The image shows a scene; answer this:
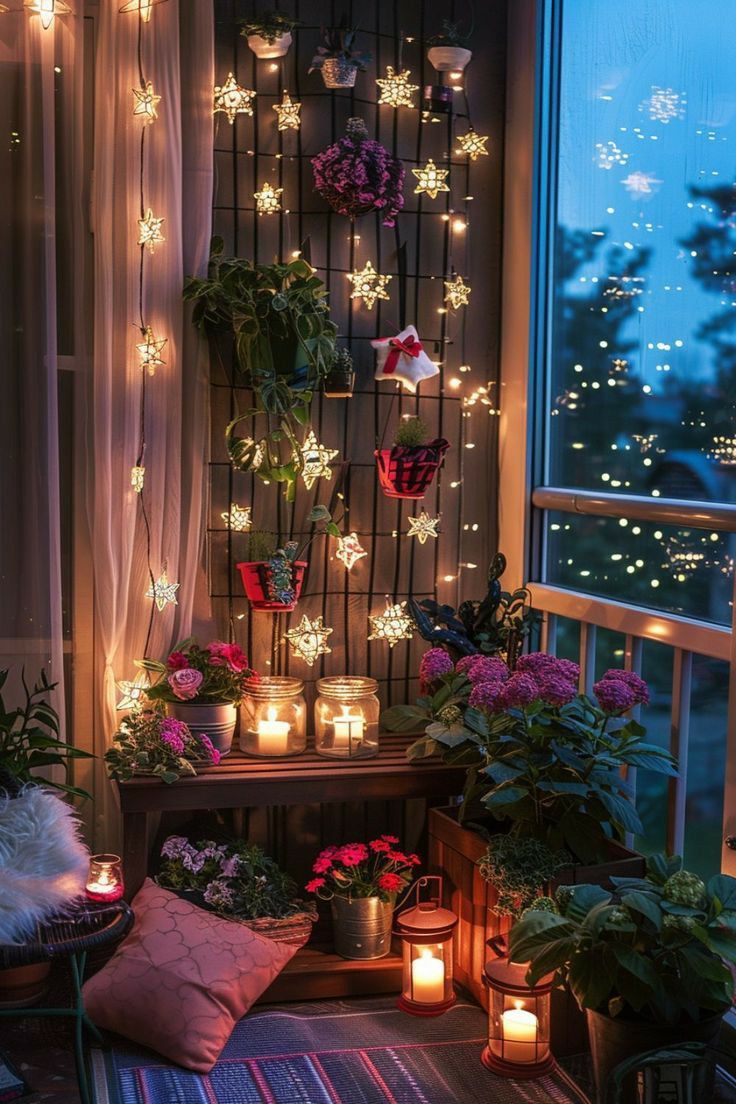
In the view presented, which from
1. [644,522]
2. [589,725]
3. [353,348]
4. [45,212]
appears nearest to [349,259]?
[353,348]

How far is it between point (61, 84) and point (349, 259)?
3.04ft

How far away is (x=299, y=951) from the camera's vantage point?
3160mm

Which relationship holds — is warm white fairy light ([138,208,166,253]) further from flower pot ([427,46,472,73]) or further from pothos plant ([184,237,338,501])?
flower pot ([427,46,472,73])

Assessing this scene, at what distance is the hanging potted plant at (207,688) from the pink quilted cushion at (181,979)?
0.44m

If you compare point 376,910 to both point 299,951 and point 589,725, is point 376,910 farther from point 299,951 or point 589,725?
point 589,725

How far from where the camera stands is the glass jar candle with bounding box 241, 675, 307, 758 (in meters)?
3.23

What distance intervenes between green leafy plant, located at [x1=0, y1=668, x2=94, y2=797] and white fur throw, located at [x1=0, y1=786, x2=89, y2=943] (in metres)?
0.11

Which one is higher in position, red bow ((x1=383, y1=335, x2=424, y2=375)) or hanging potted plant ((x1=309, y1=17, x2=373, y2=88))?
hanging potted plant ((x1=309, y1=17, x2=373, y2=88))

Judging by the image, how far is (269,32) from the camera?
128 inches

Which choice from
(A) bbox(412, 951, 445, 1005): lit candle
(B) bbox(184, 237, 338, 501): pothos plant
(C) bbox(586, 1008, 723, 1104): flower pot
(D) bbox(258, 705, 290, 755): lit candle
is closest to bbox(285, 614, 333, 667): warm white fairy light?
(D) bbox(258, 705, 290, 755): lit candle

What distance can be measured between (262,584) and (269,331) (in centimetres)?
68

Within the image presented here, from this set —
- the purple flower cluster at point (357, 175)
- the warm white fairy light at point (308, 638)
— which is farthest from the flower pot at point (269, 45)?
the warm white fairy light at point (308, 638)

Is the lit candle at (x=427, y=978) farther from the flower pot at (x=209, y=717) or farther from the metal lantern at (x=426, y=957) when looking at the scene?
the flower pot at (x=209, y=717)

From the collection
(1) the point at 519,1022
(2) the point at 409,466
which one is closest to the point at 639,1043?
(1) the point at 519,1022
